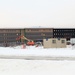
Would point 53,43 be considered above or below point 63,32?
above

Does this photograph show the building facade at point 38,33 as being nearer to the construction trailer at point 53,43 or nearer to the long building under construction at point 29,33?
the long building under construction at point 29,33
